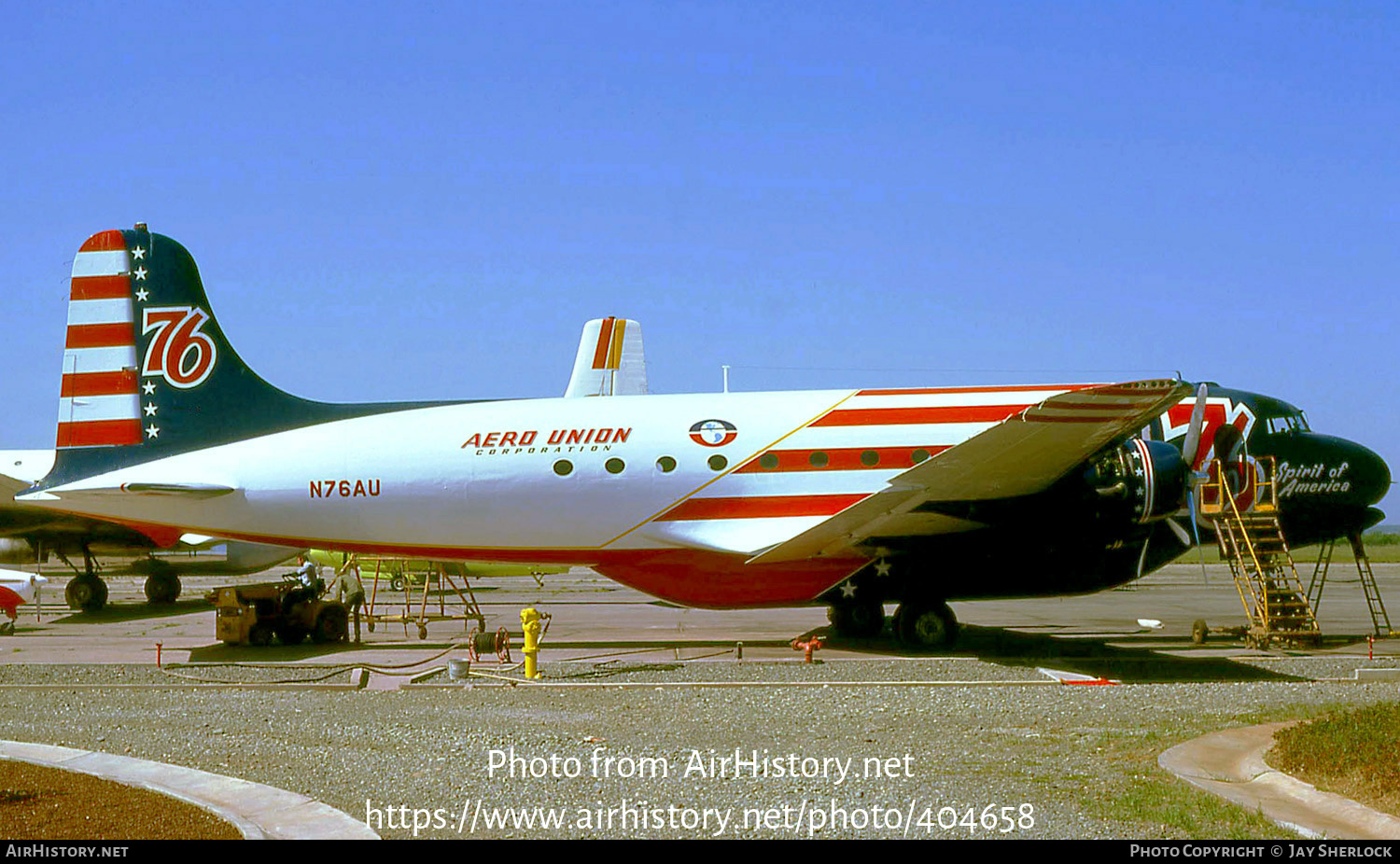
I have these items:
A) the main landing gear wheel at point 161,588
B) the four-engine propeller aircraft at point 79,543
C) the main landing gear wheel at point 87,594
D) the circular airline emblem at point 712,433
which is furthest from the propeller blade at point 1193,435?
the main landing gear wheel at point 161,588

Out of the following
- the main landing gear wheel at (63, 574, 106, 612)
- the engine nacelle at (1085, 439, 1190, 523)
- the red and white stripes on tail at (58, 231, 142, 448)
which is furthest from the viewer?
the main landing gear wheel at (63, 574, 106, 612)

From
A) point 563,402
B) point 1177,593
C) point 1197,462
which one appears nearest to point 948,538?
point 1197,462

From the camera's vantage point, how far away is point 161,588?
31328 mm

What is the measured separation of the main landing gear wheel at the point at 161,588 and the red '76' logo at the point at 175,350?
14.5 m

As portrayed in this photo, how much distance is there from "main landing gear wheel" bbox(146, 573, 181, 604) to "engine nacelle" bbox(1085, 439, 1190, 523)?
24.8 m

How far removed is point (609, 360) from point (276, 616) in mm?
15209

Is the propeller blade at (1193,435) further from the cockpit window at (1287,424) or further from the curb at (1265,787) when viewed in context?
the curb at (1265,787)

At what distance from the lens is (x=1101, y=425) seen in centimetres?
1448

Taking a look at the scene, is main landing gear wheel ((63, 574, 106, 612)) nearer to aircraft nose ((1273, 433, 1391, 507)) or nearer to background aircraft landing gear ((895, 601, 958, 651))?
background aircraft landing gear ((895, 601, 958, 651))

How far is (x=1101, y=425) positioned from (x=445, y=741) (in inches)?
349

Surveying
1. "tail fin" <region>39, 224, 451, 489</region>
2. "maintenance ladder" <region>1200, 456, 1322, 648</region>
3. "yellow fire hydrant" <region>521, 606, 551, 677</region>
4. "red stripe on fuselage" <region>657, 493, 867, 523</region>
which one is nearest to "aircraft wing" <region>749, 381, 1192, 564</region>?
"red stripe on fuselage" <region>657, 493, 867, 523</region>

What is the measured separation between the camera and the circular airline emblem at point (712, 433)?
18266 millimetres

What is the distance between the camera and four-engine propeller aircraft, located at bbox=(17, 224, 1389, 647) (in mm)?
17125
